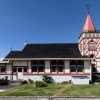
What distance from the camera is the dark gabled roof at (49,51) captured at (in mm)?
30794

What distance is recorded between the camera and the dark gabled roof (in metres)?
30.8

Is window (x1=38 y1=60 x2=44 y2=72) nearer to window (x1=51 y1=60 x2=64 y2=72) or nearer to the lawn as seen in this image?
window (x1=51 y1=60 x2=64 y2=72)

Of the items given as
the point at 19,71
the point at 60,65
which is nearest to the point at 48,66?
the point at 60,65

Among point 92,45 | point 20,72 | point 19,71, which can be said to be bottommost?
point 20,72

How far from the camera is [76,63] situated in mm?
29375

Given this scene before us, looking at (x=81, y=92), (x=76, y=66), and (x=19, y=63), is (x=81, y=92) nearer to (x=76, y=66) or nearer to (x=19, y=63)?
(x=76, y=66)

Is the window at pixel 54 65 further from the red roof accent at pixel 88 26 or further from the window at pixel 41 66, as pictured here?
the red roof accent at pixel 88 26

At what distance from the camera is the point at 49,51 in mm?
33219

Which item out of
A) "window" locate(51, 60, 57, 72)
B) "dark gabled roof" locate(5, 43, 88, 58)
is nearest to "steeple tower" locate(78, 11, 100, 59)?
"dark gabled roof" locate(5, 43, 88, 58)

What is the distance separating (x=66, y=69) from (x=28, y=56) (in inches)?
245

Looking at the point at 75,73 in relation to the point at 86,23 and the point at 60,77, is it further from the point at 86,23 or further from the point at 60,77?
the point at 86,23

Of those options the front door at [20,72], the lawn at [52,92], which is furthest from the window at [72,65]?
the lawn at [52,92]

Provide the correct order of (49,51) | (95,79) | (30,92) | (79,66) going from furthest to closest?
(49,51) → (95,79) → (79,66) → (30,92)

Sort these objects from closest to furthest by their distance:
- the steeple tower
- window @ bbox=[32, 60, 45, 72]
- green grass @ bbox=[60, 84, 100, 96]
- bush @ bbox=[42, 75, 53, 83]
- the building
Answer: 1. green grass @ bbox=[60, 84, 100, 96]
2. bush @ bbox=[42, 75, 53, 83]
3. the building
4. window @ bbox=[32, 60, 45, 72]
5. the steeple tower
